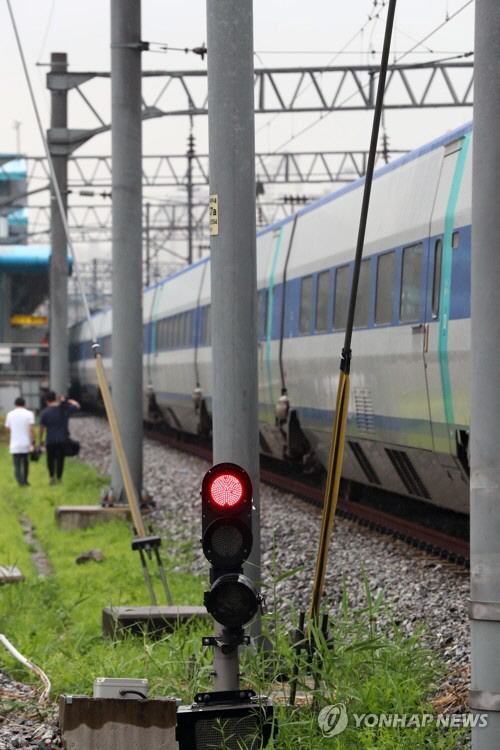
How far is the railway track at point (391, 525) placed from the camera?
37.3 ft

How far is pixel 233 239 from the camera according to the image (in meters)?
7.45

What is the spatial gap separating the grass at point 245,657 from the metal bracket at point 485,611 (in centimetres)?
80

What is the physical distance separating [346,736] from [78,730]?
128 cm

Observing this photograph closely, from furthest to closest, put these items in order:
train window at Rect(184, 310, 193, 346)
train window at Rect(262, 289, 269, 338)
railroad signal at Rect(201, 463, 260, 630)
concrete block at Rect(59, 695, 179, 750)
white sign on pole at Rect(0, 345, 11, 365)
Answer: white sign on pole at Rect(0, 345, 11, 365) → train window at Rect(184, 310, 193, 346) → train window at Rect(262, 289, 269, 338) → concrete block at Rect(59, 695, 179, 750) → railroad signal at Rect(201, 463, 260, 630)

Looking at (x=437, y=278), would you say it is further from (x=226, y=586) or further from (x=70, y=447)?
(x=70, y=447)

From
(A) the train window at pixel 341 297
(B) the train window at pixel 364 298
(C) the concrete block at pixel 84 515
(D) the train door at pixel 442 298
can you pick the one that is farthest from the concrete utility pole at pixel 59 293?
(D) the train door at pixel 442 298

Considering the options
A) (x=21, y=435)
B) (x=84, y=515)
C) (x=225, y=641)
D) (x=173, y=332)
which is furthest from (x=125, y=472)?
(x=173, y=332)

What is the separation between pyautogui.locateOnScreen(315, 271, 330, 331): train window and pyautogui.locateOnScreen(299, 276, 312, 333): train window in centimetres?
37

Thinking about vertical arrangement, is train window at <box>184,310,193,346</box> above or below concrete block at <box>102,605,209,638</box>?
above

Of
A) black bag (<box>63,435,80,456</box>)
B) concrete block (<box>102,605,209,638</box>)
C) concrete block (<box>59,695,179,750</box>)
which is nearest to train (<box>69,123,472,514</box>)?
concrete block (<box>102,605,209,638</box>)

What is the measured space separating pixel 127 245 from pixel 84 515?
3259 millimetres

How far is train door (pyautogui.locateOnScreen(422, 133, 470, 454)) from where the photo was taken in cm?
1041

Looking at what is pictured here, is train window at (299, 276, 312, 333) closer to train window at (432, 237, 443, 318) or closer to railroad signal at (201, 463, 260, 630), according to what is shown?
train window at (432, 237, 443, 318)

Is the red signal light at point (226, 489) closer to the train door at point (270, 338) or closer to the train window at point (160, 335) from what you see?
the train door at point (270, 338)
